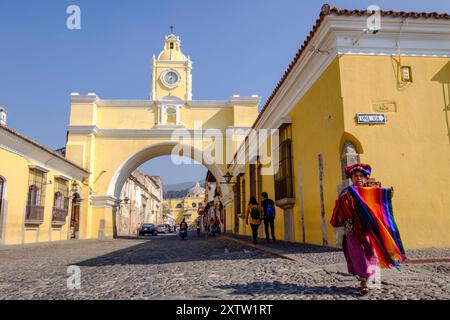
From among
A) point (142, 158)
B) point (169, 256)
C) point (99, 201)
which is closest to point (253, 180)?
point (169, 256)

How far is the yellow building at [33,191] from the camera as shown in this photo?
45.5ft

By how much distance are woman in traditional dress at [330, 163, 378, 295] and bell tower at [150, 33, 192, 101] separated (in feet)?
71.4

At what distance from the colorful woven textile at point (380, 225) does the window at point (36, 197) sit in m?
14.9

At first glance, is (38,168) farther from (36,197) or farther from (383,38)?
(383,38)

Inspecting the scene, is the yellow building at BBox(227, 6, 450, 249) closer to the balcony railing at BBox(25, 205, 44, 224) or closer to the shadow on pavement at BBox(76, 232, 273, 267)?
the shadow on pavement at BBox(76, 232, 273, 267)

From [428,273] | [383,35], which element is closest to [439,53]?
[383,35]

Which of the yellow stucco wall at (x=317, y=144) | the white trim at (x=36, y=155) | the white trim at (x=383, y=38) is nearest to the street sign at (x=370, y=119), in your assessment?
the yellow stucco wall at (x=317, y=144)

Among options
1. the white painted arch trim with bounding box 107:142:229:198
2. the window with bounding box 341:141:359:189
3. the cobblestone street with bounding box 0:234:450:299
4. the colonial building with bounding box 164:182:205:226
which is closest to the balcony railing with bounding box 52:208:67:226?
the white painted arch trim with bounding box 107:142:229:198

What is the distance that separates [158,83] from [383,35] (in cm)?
2029

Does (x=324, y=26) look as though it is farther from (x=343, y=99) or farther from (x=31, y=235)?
(x=31, y=235)

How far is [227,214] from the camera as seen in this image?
2642cm

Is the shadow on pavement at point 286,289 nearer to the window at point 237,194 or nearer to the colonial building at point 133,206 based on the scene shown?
Answer: the window at point 237,194

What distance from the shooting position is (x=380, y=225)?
3.63 m
